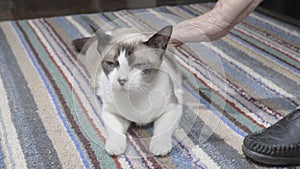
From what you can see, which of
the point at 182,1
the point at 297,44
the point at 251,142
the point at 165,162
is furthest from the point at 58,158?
the point at 182,1

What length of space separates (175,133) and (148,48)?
246 mm

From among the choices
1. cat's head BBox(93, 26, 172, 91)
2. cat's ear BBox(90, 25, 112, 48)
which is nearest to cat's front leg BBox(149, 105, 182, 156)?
cat's head BBox(93, 26, 172, 91)

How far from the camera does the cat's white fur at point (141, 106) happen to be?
959 millimetres

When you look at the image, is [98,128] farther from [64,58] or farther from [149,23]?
[64,58]

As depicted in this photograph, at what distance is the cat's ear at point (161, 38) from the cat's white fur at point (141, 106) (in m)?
0.06

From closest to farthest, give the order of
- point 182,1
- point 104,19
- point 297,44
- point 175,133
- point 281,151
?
point 281,151 → point 175,133 → point 297,44 → point 104,19 → point 182,1

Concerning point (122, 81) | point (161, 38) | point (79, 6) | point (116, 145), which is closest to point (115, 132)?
point (116, 145)

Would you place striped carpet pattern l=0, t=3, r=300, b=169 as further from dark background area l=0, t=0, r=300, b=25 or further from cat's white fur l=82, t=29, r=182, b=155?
dark background area l=0, t=0, r=300, b=25

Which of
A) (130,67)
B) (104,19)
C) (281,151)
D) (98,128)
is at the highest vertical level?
(130,67)

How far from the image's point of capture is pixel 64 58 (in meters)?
1.61

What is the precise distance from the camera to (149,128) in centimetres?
109

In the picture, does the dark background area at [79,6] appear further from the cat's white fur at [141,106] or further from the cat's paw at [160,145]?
the cat's paw at [160,145]

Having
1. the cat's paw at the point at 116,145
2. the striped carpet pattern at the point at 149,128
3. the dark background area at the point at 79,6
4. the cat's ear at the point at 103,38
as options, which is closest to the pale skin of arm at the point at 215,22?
the striped carpet pattern at the point at 149,128

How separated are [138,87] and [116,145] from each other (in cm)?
15
